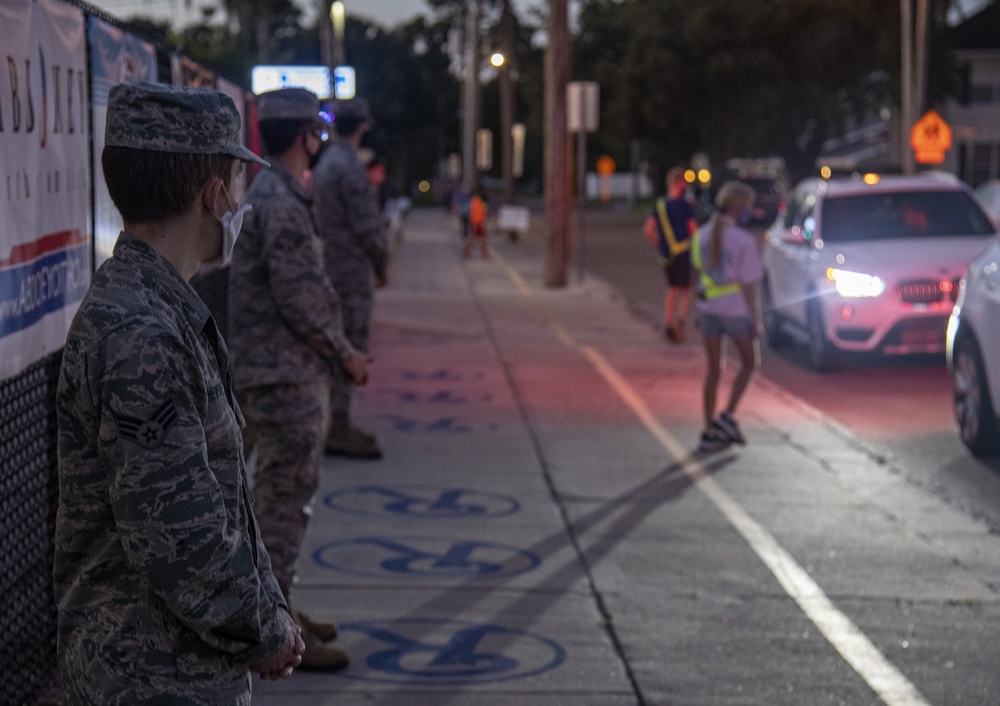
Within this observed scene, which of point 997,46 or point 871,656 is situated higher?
point 997,46

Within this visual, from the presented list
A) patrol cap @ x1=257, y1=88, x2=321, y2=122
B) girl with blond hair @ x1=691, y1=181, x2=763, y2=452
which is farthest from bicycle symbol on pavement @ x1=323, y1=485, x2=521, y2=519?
patrol cap @ x1=257, y1=88, x2=321, y2=122

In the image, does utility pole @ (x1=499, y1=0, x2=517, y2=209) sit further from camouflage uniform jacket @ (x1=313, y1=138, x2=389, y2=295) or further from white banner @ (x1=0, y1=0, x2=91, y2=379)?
white banner @ (x1=0, y1=0, x2=91, y2=379)

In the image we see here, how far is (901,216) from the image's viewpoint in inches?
606

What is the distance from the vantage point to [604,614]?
252 inches

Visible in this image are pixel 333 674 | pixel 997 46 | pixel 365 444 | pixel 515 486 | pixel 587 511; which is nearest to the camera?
pixel 333 674

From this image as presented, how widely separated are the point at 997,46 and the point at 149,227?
64487 millimetres

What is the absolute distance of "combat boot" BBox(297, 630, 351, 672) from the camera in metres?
5.53

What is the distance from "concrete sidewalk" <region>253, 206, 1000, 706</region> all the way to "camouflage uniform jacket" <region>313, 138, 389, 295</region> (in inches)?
46.5

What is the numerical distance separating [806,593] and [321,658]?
89.8 inches

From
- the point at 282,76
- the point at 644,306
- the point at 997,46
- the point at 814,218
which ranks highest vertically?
the point at 997,46

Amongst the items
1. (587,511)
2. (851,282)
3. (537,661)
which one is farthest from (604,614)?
(851,282)

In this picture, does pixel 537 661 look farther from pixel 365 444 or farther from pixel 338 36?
pixel 338 36

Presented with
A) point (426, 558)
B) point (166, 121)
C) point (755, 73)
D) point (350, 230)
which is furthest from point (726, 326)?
point (755, 73)

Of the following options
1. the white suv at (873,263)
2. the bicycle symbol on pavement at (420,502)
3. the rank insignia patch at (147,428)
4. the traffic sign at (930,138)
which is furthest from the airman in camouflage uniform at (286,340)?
the traffic sign at (930,138)
